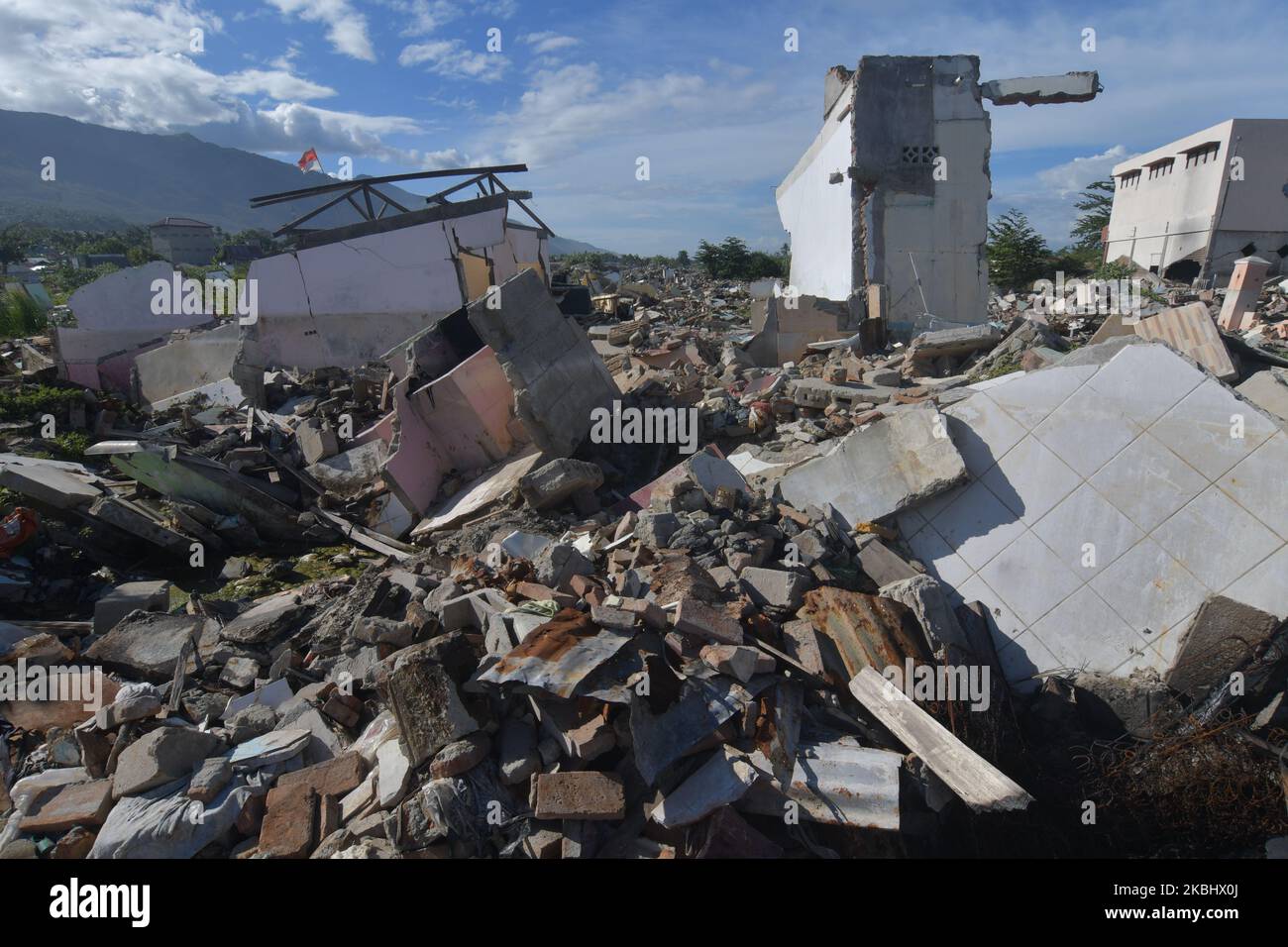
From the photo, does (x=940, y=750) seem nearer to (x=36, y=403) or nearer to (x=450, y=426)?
(x=450, y=426)

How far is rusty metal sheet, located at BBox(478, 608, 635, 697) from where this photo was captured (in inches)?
116

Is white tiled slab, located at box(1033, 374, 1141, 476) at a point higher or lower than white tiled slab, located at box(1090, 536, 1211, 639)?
higher

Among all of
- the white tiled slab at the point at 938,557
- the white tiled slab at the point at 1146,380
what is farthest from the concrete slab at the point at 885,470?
the white tiled slab at the point at 1146,380

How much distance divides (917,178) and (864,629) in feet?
31.9

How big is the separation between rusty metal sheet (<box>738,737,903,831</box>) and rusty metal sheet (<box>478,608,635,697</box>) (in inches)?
33.7

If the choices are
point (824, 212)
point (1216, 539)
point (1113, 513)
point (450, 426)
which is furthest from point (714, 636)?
point (824, 212)

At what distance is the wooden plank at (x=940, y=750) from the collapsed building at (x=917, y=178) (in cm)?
812

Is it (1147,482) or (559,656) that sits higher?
(1147,482)

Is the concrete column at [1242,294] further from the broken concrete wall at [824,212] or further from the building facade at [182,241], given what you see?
the building facade at [182,241]

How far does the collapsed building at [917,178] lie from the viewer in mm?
10336

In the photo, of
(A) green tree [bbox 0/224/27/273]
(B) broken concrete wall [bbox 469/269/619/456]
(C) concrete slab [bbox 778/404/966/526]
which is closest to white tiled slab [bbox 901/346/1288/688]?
(C) concrete slab [bbox 778/404/966/526]

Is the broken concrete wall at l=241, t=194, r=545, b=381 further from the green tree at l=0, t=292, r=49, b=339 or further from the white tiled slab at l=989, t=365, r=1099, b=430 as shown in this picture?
the white tiled slab at l=989, t=365, r=1099, b=430

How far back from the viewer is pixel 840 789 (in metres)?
2.91
